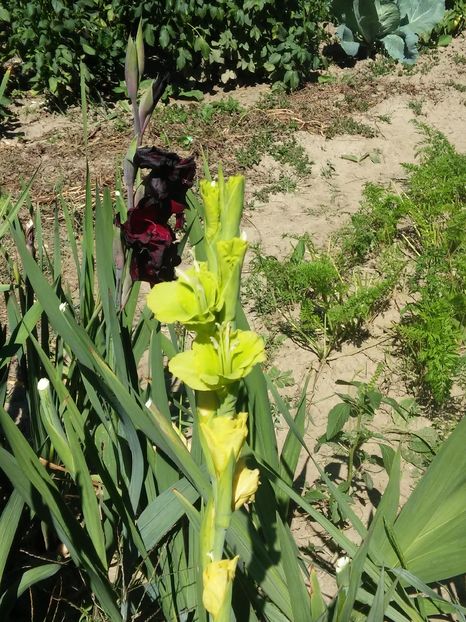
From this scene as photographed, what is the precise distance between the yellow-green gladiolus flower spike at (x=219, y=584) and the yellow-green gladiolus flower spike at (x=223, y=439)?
93mm

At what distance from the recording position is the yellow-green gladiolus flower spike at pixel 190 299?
28.7 inches

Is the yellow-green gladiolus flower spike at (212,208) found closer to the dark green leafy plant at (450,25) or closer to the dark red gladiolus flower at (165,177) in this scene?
the dark red gladiolus flower at (165,177)

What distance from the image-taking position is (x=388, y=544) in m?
1.43


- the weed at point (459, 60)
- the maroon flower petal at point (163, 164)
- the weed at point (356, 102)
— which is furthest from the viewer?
the weed at point (459, 60)

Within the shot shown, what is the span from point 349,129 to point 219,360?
3.79m

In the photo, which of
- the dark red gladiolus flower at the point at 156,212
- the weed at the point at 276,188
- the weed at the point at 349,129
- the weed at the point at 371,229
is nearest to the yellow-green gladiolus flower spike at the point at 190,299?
the dark red gladiolus flower at the point at 156,212

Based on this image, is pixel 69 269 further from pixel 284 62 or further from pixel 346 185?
pixel 284 62

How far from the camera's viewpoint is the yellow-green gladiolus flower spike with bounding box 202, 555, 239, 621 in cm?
71

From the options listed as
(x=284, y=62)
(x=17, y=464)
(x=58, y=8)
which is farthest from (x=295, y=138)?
(x=17, y=464)

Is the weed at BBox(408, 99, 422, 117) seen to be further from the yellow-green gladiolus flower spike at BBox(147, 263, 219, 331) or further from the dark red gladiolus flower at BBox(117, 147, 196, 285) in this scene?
the yellow-green gladiolus flower spike at BBox(147, 263, 219, 331)

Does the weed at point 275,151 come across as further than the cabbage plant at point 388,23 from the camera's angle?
No

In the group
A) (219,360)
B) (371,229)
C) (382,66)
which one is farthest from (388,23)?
(219,360)

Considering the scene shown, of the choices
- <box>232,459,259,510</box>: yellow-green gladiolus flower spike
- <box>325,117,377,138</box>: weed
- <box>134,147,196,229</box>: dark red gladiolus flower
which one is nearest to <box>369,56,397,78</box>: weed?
<box>325,117,377,138</box>: weed

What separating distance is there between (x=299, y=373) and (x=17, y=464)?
1650mm
